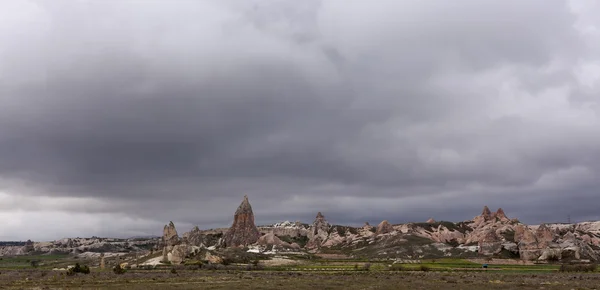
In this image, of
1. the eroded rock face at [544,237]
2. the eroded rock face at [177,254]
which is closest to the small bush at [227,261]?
the eroded rock face at [177,254]

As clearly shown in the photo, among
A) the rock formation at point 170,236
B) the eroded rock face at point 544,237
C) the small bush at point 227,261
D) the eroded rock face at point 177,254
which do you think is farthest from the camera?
the eroded rock face at point 544,237

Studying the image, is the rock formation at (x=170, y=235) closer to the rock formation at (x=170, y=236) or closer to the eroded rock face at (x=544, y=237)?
the rock formation at (x=170, y=236)

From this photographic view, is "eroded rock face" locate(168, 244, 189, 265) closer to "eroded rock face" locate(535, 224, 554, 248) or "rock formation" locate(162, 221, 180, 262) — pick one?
"rock formation" locate(162, 221, 180, 262)

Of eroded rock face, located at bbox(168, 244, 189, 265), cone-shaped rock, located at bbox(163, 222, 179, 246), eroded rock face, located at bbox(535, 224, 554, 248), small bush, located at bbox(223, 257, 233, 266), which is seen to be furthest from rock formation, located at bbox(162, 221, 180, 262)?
eroded rock face, located at bbox(535, 224, 554, 248)

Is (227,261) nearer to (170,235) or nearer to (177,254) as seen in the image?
(177,254)

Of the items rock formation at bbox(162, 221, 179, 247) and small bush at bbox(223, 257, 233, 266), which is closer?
small bush at bbox(223, 257, 233, 266)

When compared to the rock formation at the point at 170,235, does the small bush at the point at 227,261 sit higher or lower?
lower

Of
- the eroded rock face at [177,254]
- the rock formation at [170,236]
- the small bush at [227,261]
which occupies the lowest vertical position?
the small bush at [227,261]

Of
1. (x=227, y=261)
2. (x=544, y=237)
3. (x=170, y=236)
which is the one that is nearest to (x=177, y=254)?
(x=227, y=261)

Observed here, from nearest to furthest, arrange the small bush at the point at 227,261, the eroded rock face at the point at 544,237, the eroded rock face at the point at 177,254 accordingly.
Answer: the small bush at the point at 227,261
the eroded rock face at the point at 177,254
the eroded rock face at the point at 544,237

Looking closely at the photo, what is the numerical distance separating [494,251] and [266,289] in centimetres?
14943

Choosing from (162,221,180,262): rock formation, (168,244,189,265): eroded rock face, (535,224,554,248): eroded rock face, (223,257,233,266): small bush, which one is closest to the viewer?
(223,257,233,266): small bush

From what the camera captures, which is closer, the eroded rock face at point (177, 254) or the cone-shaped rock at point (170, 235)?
the eroded rock face at point (177, 254)

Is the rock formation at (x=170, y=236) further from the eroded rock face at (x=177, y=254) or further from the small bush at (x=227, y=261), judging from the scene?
the small bush at (x=227, y=261)
